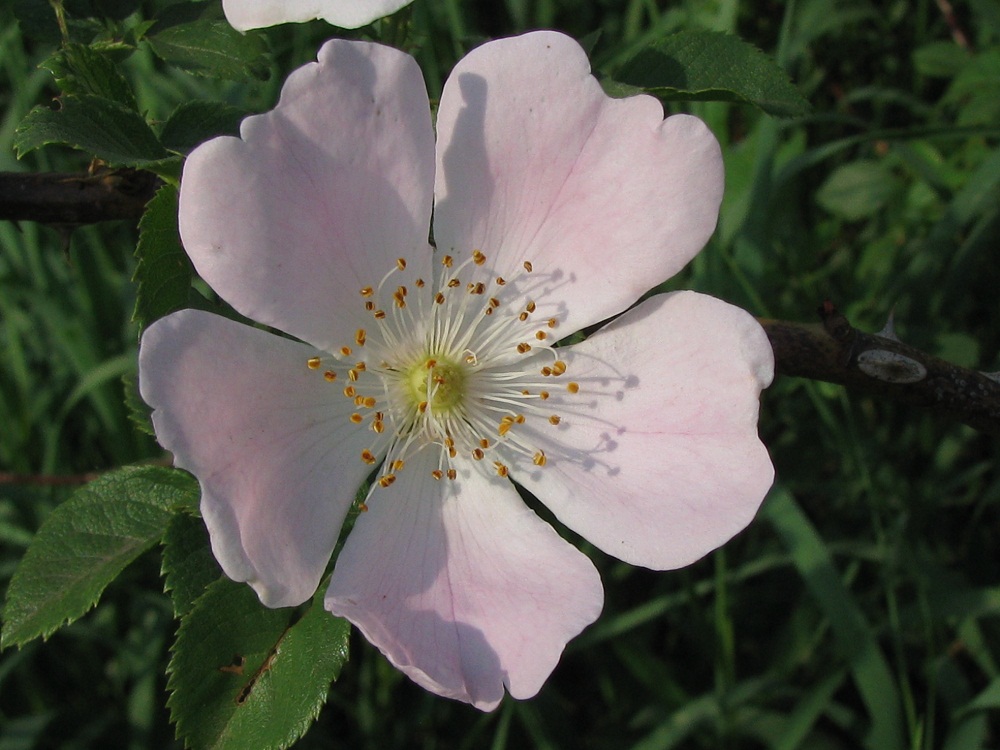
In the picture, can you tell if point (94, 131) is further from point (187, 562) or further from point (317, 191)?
point (187, 562)

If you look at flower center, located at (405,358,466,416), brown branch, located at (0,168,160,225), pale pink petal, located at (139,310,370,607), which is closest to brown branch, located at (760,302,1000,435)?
flower center, located at (405,358,466,416)

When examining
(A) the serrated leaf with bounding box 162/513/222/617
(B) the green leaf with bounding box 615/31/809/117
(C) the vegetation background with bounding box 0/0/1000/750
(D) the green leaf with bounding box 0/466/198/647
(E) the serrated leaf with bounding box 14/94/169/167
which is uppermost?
(B) the green leaf with bounding box 615/31/809/117

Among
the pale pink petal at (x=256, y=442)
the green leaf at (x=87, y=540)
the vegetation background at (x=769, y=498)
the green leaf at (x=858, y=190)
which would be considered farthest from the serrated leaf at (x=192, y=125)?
the green leaf at (x=858, y=190)

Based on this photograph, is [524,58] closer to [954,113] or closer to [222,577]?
[222,577]

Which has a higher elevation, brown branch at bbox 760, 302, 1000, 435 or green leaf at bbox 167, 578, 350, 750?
brown branch at bbox 760, 302, 1000, 435

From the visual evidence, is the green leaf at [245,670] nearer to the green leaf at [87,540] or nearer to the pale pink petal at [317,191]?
the green leaf at [87,540]

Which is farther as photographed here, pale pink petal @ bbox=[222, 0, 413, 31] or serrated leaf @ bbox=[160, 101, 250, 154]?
serrated leaf @ bbox=[160, 101, 250, 154]

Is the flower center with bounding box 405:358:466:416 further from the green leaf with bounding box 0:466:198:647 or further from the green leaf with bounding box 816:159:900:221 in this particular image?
the green leaf with bounding box 816:159:900:221
